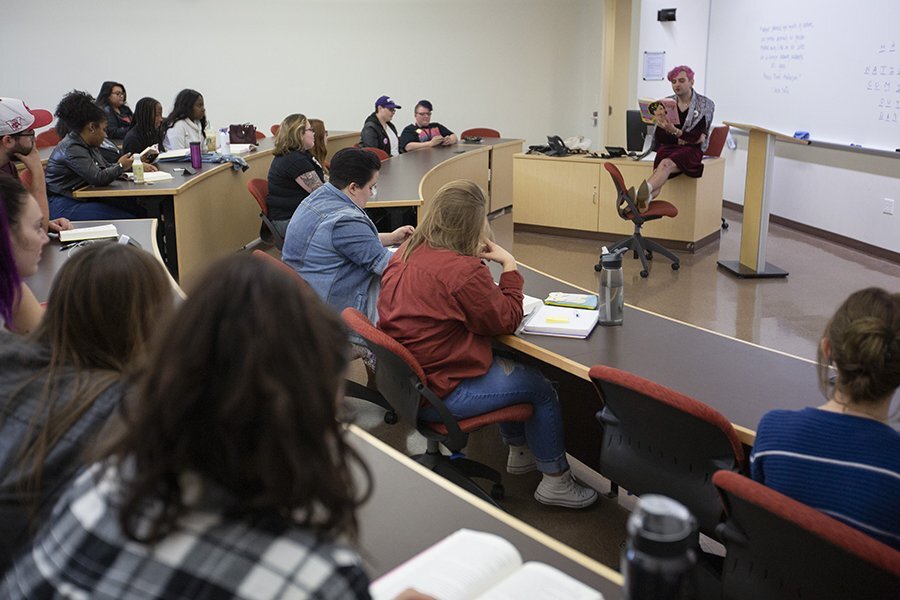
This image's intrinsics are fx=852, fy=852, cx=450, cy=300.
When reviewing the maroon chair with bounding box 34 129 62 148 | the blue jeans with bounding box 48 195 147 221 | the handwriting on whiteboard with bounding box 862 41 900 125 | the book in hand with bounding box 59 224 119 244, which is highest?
the handwriting on whiteboard with bounding box 862 41 900 125

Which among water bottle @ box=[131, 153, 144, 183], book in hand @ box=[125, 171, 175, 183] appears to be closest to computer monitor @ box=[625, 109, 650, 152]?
book in hand @ box=[125, 171, 175, 183]

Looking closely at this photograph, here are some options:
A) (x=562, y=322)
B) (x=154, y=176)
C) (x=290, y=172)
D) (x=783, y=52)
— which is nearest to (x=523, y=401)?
(x=562, y=322)

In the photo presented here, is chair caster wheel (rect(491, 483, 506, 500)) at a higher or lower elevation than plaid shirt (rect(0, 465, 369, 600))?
lower

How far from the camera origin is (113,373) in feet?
4.55

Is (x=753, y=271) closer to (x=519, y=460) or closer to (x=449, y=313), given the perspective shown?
(x=519, y=460)

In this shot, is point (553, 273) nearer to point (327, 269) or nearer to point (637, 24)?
point (327, 269)

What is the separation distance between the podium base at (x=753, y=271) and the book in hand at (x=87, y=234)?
4388 millimetres

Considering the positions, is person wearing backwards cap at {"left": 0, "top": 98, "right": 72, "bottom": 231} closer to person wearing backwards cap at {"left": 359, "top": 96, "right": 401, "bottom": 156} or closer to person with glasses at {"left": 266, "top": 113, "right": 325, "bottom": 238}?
person with glasses at {"left": 266, "top": 113, "right": 325, "bottom": 238}

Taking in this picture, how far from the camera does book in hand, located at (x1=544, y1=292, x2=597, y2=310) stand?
3119mm

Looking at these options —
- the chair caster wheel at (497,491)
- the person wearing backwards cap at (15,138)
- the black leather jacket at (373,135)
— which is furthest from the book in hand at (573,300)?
the black leather jacket at (373,135)

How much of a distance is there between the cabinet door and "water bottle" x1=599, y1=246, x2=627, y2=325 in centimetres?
477

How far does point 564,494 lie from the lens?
3.10 meters

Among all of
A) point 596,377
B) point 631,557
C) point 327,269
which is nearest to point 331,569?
point 631,557

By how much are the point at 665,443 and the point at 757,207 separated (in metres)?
4.41
